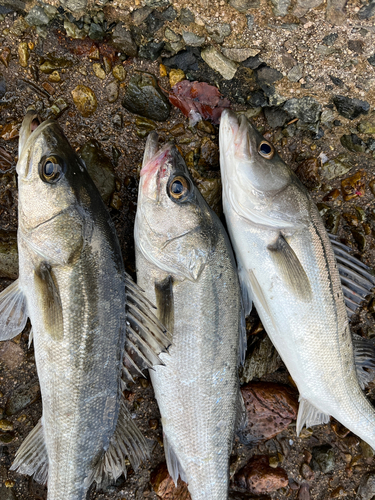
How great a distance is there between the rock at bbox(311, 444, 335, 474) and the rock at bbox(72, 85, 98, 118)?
161 inches

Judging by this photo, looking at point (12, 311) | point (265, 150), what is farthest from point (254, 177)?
point (12, 311)

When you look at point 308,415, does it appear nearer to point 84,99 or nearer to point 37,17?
point 84,99

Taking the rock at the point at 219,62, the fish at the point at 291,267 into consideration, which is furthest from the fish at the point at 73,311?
the rock at the point at 219,62

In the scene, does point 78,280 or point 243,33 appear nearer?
point 78,280

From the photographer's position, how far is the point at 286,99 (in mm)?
3348

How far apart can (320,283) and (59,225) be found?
Answer: 2.14 meters

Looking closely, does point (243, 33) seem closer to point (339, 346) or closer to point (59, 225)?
point (59, 225)

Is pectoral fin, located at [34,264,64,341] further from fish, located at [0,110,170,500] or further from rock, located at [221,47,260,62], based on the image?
rock, located at [221,47,260,62]

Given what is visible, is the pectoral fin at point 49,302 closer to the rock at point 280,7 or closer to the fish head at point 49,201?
the fish head at point 49,201

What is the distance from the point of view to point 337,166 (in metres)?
3.63

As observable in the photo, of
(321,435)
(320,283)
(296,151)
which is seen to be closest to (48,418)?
(320,283)

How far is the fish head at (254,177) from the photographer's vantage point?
2998 millimetres

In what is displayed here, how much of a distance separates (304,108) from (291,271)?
5.24 feet

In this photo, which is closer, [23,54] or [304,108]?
[23,54]
